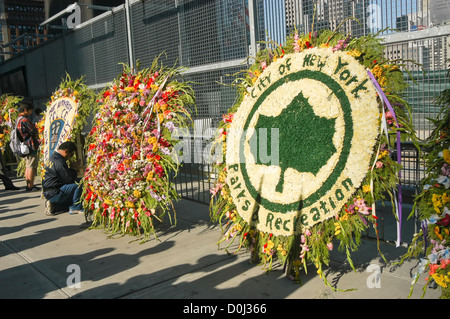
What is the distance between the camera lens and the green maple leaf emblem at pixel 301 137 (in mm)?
3709

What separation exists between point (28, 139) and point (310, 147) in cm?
717

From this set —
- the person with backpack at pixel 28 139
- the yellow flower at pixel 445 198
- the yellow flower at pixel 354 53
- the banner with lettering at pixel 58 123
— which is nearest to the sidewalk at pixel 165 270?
the yellow flower at pixel 445 198

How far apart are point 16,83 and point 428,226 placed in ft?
57.1

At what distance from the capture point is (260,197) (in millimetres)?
4090

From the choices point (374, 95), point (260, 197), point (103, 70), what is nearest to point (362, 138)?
point (374, 95)

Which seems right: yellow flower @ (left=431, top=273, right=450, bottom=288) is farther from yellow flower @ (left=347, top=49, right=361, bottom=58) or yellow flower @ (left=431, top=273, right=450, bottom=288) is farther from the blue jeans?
the blue jeans

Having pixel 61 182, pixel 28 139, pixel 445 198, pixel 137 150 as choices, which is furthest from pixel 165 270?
pixel 28 139

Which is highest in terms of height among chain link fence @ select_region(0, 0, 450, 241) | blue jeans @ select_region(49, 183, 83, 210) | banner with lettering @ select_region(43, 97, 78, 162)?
chain link fence @ select_region(0, 0, 450, 241)

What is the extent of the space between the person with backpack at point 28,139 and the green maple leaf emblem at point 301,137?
6603 millimetres

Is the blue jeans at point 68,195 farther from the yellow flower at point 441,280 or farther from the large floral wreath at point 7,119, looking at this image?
the large floral wreath at point 7,119

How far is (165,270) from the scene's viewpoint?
14.1 feet

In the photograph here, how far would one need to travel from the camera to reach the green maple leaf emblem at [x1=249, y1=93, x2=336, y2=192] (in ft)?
12.2

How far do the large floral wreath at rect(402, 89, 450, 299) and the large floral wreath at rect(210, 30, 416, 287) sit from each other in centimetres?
28

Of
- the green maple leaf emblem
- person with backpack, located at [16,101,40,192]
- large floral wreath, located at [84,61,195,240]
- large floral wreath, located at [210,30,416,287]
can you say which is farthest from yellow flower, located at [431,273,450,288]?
person with backpack, located at [16,101,40,192]
